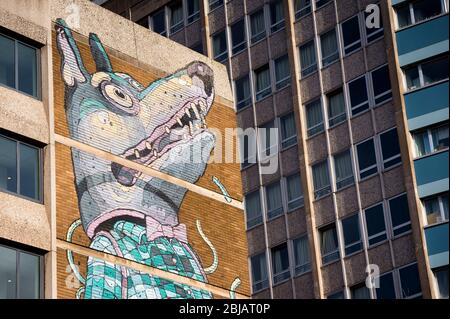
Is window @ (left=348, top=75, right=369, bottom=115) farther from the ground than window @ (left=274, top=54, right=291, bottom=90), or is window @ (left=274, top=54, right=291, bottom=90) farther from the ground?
window @ (left=274, top=54, right=291, bottom=90)

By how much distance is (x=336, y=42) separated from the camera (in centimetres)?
7019

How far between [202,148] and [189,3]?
3182 cm

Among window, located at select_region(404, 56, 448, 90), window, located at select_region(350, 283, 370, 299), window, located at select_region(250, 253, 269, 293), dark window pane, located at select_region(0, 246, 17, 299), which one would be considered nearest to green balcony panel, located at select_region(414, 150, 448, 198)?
window, located at select_region(404, 56, 448, 90)

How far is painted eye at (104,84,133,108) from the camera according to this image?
157 feet

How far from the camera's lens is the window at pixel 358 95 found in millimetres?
67500

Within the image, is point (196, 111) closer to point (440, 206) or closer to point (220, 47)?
point (440, 206)

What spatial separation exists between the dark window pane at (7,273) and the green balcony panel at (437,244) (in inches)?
970

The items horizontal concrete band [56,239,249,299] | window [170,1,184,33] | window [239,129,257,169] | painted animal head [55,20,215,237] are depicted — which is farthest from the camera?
window [170,1,184,33]

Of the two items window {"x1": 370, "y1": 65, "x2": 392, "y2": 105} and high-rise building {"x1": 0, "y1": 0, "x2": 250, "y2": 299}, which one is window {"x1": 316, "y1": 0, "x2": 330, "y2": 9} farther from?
high-rise building {"x1": 0, "y1": 0, "x2": 250, "y2": 299}

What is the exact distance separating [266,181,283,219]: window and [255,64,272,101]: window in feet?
18.0

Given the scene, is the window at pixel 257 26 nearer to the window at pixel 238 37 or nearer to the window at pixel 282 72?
the window at pixel 238 37

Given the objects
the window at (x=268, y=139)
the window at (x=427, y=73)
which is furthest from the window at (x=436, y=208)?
the window at (x=268, y=139)
